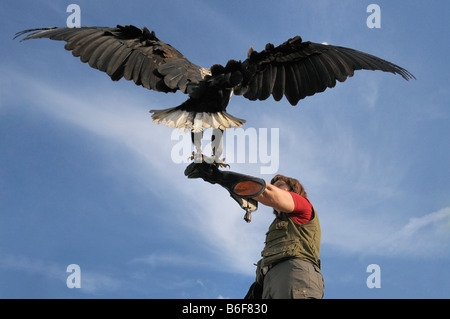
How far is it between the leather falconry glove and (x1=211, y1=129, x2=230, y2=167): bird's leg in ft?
0.26

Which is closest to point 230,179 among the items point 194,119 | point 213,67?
point 194,119

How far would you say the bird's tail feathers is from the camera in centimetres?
423

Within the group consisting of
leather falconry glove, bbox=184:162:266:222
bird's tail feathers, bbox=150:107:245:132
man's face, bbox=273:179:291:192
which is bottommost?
leather falconry glove, bbox=184:162:266:222

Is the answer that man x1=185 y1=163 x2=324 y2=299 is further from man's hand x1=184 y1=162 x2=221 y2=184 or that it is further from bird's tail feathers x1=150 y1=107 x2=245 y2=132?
bird's tail feathers x1=150 y1=107 x2=245 y2=132

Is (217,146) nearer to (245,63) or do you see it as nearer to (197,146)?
(197,146)

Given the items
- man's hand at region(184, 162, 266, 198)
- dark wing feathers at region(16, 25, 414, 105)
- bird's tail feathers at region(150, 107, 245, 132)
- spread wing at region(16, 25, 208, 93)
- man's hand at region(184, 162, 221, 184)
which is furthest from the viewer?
spread wing at region(16, 25, 208, 93)

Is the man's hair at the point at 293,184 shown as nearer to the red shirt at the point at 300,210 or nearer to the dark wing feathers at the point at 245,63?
the red shirt at the point at 300,210

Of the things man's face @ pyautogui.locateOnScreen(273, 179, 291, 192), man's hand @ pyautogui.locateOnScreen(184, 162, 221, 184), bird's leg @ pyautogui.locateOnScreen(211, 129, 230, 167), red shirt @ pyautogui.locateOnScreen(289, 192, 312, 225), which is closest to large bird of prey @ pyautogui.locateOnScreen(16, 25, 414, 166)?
bird's leg @ pyautogui.locateOnScreen(211, 129, 230, 167)
